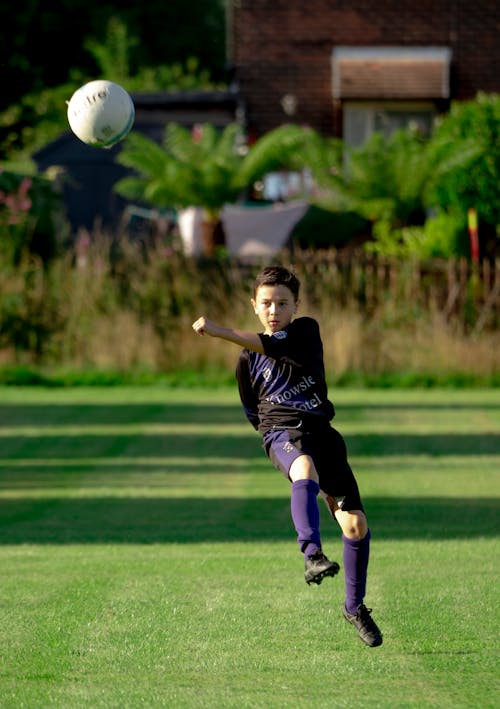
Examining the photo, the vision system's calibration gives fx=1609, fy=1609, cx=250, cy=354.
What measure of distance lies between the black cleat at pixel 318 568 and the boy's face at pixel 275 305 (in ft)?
3.84

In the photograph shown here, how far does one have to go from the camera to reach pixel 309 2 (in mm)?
33344

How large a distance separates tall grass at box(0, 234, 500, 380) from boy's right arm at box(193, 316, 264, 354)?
16.0 metres

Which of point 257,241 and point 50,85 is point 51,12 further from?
point 257,241

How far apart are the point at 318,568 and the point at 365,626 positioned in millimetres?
411

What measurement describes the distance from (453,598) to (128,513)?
4128 mm

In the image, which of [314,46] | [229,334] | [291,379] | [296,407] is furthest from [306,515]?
[314,46]

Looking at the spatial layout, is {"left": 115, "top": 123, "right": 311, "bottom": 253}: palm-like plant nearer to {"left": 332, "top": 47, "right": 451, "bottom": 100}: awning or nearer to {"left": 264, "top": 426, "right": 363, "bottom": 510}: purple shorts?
{"left": 332, "top": 47, "right": 451, "bottom": 100}: awning

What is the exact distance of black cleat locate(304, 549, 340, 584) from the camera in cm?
660

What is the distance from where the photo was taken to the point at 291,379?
741cm

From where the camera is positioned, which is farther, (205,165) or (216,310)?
(205,165)

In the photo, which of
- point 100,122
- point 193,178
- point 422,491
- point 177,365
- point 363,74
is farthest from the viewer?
point 363,74

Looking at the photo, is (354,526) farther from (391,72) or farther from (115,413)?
(391,72)

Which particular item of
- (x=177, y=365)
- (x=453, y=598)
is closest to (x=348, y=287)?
(x=177, y=365)

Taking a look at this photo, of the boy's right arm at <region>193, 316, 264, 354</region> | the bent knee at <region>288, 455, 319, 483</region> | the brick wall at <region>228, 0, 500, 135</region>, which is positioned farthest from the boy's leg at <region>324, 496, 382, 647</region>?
the brick wall at <region>228, 0, 500, 135</region>
